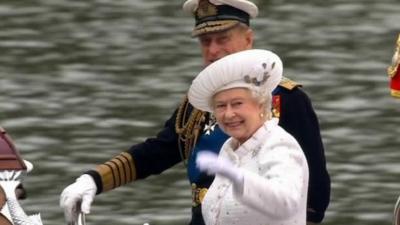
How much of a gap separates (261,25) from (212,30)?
913cm

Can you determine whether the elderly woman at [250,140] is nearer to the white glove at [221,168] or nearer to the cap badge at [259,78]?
the cap badge at [259,78]

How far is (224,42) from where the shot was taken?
319 inches

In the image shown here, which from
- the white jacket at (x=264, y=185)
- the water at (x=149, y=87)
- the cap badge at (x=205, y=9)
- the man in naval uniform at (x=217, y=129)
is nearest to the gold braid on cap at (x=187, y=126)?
the man in naval uniform at (x=217, y=129)

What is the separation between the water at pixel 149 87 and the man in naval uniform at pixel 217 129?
388cm

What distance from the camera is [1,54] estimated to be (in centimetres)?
1688

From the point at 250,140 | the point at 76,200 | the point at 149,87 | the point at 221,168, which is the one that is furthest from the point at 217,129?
the point at 149,87

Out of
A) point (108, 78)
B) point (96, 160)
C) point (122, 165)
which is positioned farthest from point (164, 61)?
point (122, 165)

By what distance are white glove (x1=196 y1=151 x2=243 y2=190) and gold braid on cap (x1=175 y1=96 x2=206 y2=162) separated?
1.29 meters

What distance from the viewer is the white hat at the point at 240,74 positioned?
7.30 meters

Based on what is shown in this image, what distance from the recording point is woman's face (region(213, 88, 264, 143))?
7258 millimetres

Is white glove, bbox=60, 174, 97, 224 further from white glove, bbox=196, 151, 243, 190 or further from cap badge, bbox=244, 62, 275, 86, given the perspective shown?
white glove, bbox=196, 151, 243, 190

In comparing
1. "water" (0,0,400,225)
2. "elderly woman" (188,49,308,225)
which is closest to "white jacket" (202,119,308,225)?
"elderly woman" (188,49,308,225)

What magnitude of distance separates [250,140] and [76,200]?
944 mm

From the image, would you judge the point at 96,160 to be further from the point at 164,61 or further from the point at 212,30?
the point at 212,30
